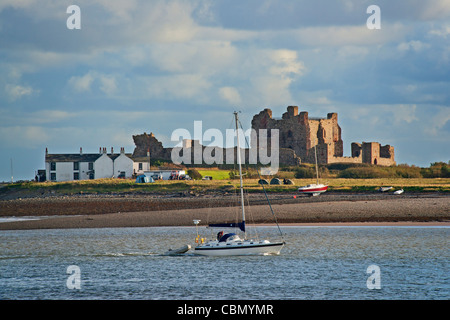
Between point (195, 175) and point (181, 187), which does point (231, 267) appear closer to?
point (181, 187)

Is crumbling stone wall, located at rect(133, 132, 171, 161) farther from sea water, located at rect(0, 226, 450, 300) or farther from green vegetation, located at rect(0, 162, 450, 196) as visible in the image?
sea water, located at rect(0, 226, 450, 300)

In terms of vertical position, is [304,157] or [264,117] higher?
[264,117]

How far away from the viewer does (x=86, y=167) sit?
260 feet

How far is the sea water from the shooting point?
22.1 metres

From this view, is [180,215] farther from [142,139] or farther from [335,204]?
[142,139]

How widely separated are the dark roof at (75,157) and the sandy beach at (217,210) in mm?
22707

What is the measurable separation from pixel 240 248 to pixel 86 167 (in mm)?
54097

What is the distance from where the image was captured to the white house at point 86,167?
78750 millimetres

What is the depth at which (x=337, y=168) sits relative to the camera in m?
83.1

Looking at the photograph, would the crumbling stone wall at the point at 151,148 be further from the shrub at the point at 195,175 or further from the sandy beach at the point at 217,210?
the sandy beach at the point at 217,210

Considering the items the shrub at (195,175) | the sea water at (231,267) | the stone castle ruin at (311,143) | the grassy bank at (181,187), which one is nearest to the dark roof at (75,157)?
the shrub at (195,175)

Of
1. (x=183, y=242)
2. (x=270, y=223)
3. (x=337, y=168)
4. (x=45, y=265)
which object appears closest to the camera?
(x=45, y=265)
